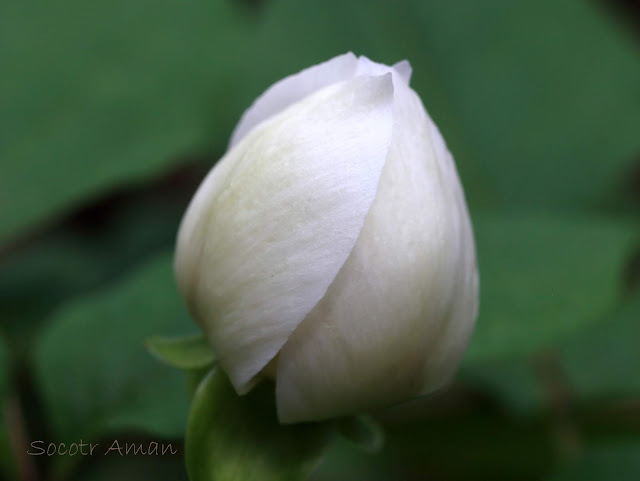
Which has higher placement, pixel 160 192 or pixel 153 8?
pixel 153 8

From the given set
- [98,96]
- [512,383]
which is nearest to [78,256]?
[98,96]

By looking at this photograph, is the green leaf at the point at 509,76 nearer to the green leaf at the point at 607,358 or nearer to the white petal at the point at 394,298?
the green leaf at the point at 607,358

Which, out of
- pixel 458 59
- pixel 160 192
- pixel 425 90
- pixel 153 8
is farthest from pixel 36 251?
pixel 458 59

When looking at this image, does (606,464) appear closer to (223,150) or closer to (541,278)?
(541,278)

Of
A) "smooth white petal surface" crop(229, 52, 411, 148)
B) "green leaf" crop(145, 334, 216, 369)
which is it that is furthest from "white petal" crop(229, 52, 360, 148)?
"green leaf" crop(145, 334, 216, 369)

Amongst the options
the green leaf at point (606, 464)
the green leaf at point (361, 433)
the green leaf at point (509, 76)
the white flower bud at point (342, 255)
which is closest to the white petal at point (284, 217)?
the white flower bud at point (342, 255)

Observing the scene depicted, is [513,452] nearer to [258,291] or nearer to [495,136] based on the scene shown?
[495,136]
